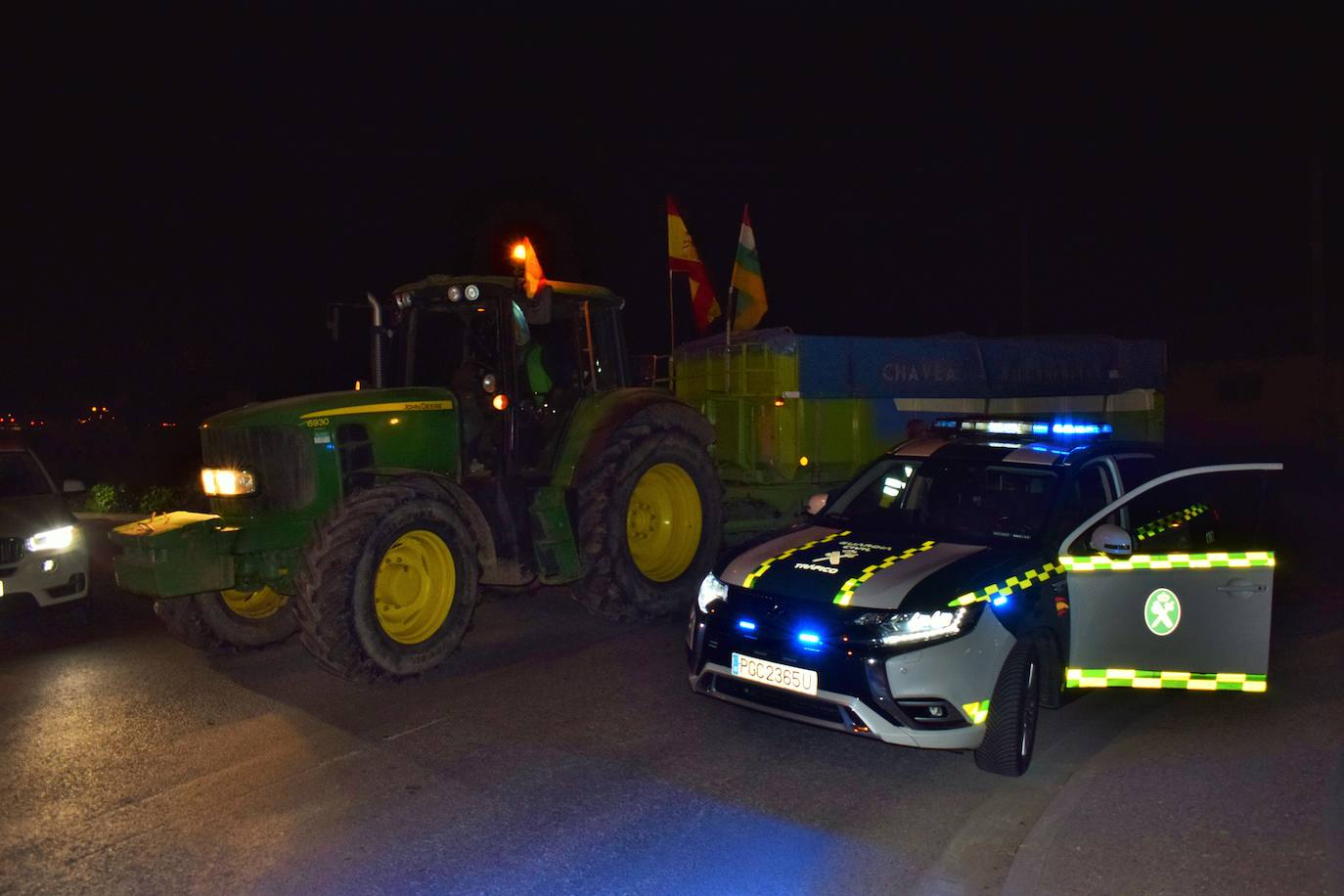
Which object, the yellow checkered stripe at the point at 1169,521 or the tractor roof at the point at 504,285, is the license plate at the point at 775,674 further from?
the tractor roof at the point at 504,285

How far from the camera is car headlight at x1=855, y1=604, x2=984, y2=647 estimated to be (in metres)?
4.97

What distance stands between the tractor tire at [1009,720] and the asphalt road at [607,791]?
0.14m

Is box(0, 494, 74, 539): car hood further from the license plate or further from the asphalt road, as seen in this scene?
the license plate

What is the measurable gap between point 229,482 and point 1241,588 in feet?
20.7

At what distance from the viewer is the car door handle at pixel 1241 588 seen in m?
5.39

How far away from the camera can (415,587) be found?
7.23 metres

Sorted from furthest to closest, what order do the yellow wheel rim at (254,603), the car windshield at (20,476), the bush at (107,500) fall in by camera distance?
the bush at (107,500)
the car windshield at (20,476)
the yellow wheel rim at (254,603)

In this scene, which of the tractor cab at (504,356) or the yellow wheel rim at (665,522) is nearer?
the tractor cab at (504,356)

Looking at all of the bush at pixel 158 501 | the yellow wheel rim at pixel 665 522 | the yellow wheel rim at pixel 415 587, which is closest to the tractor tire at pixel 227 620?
the yellow wheel rim at pixel 415 587

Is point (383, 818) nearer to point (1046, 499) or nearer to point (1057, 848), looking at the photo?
point (1057, 848)

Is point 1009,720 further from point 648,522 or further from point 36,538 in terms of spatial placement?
point 36,538

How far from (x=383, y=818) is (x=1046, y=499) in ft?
12.8

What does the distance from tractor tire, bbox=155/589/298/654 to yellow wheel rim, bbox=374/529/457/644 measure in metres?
0.89

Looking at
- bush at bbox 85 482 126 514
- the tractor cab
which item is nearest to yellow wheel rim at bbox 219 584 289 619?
the tractor cab
